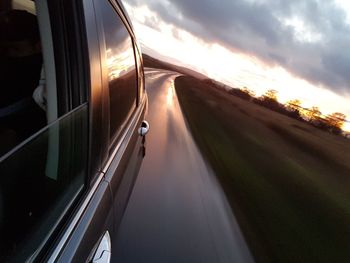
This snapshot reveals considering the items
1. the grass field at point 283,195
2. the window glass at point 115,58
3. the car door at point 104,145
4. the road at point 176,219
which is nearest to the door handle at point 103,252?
the car door at point 104,145

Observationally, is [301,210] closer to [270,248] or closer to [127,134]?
[270,248]

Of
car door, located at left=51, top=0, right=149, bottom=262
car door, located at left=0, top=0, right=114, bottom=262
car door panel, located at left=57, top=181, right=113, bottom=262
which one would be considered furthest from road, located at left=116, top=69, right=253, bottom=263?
car door, located at left=0, top=0, right=114, bottom=262

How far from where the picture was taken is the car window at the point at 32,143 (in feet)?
5.01

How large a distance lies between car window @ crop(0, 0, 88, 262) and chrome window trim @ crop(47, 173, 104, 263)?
5 cm

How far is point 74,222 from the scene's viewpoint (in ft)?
6.24

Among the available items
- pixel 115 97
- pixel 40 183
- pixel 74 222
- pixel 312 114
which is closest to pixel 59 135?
pixel 40 183

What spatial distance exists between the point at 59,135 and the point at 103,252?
615mm

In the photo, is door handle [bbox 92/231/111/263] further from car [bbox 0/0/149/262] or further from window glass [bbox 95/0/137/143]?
window glass [bbox 95/0/137/143]

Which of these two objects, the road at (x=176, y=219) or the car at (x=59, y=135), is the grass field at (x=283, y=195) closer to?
the road at (x=176, y=219)

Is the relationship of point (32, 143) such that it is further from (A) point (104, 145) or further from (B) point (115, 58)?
(B) point (115, 58)

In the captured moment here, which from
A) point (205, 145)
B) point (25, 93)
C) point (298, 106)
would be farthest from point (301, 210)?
point (298, 106)

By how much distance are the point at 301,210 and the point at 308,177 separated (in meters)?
4.03

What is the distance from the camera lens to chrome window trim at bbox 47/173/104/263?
1627 millimetres

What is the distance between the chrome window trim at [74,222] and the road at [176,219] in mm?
1521
